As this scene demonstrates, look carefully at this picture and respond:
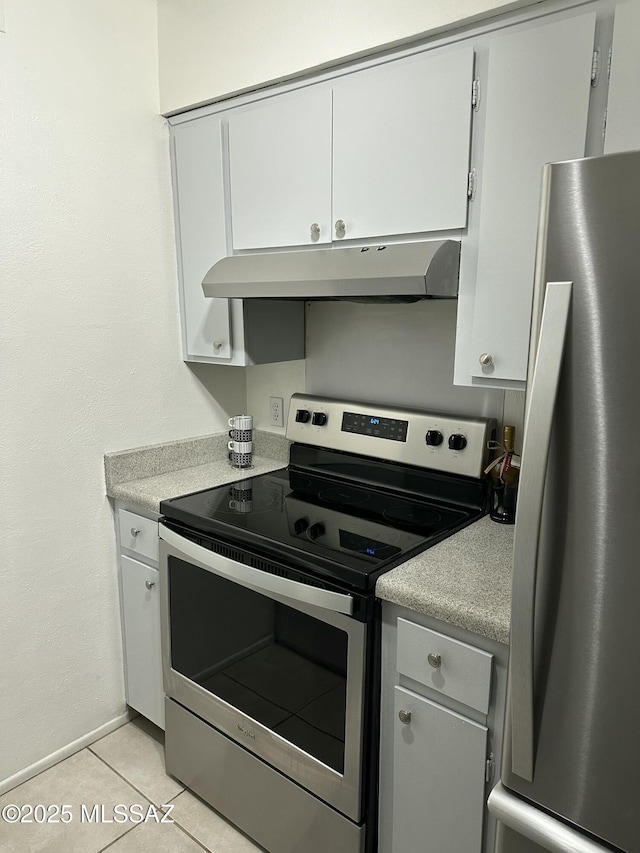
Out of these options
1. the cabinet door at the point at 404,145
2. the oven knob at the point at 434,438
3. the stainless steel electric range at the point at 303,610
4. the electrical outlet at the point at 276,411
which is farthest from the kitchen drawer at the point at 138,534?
the cabinet door at the point at 404,145

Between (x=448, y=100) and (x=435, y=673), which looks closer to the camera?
(x=435, y=673)

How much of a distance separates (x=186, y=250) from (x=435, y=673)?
1.56 meters

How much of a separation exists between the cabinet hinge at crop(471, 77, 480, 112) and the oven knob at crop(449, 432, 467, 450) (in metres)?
0.85

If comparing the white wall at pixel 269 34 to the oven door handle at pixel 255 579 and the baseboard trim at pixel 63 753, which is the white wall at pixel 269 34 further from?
the baseboard trim at pixel 63 753

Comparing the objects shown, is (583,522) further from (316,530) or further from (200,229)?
(200,229)

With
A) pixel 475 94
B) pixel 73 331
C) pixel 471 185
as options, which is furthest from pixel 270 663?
pixel 475 94

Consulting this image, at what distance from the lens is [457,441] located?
1839 millimetres

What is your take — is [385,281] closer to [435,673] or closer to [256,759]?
[435,673]

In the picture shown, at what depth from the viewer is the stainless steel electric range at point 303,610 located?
1478mm

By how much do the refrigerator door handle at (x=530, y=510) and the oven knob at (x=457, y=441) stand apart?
0.87 m

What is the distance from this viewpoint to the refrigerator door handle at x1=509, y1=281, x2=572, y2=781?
910 mm

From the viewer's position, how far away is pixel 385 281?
4.98 feet

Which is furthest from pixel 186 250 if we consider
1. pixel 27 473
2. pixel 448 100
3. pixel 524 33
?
pixel 524 33

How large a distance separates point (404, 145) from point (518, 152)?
11.9 inches
